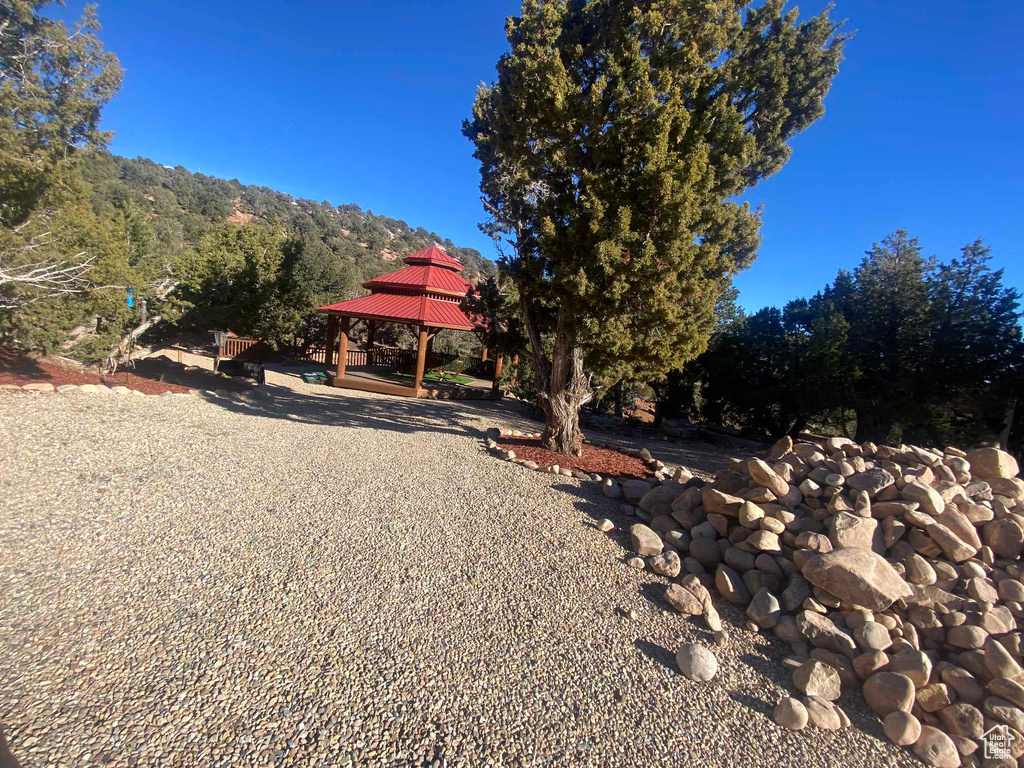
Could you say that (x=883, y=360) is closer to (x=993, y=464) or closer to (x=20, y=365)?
(x=993, y=464)

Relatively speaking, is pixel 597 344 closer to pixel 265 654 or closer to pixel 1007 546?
pixel 1007 546

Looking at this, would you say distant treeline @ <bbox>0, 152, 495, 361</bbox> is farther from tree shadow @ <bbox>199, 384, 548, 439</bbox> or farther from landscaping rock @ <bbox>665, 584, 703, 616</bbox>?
landscaping rock @ <bbox>665, 584, 703, 616</bbox>

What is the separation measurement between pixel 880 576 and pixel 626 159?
634 cm

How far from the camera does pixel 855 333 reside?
1518 cm

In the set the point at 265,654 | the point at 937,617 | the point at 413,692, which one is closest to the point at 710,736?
the point at 413,692

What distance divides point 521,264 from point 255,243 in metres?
18.8

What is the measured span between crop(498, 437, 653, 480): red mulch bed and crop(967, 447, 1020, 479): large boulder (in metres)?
4.34

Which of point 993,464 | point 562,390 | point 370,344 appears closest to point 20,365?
point 370,344

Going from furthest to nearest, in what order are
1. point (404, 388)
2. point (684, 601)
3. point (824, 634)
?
point (404, 388)
point (684, 601)
point (824, 634)

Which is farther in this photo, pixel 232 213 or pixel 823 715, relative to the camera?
Answer: pixel 232 213

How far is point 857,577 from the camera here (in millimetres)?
4062

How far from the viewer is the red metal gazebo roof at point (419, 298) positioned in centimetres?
1638

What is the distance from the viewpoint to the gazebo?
53.6 feet

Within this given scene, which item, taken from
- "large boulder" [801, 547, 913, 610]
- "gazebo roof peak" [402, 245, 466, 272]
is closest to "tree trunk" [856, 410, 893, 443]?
"large boulder" [801, 547, 913, 610]
